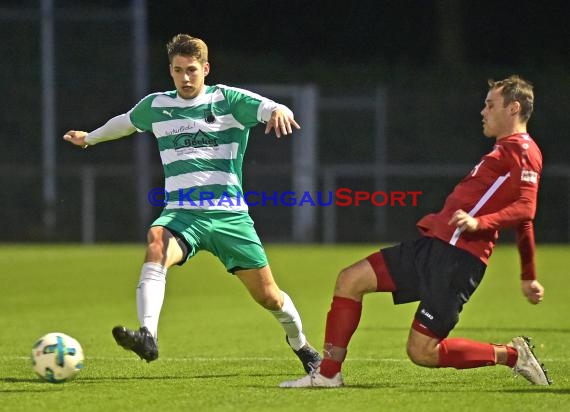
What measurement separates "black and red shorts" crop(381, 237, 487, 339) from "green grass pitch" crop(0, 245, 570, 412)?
1.39ft

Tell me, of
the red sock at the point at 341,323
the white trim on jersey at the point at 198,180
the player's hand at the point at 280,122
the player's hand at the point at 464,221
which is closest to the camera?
the player's hand at the point at 464,221

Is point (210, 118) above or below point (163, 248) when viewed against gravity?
above

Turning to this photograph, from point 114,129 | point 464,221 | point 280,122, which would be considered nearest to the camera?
point 464,221

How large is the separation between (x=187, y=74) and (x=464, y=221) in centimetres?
213

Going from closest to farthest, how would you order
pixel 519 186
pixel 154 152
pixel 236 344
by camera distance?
pixel 519 186 → pixel 236 344 → pixel 154 152

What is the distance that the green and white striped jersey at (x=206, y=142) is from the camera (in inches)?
307

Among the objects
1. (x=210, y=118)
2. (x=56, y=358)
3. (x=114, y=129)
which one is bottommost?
(x=56, y=358)

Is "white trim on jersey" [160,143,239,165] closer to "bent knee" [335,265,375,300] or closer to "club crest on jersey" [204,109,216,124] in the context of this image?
"club crest on jersey" [204,109,216,124]

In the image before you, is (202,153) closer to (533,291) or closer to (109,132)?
(109,132)

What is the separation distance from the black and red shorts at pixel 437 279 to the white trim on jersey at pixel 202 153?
1.38m

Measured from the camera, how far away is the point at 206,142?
7879 mm

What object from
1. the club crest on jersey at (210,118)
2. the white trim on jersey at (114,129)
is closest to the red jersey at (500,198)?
the club crest on jersey at (210,118)

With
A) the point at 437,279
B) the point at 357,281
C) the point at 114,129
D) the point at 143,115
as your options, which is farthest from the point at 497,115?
the point at 114,129

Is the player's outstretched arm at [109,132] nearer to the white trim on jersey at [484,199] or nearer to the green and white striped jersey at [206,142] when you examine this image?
the green and white striped jersey at [206,142]
